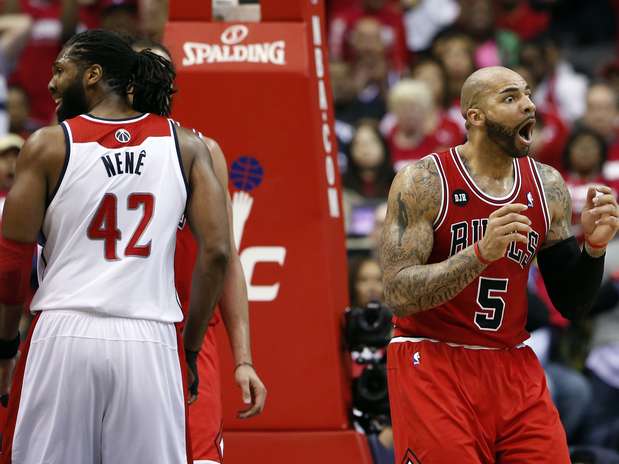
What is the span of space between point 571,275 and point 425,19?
8.22 metres

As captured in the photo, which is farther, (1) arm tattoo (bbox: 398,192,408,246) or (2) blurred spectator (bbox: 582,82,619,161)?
(2) blurred spectator (bbox: 582,82,619,161)

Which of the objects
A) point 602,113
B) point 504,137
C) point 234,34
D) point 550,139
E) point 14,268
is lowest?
point 14,268

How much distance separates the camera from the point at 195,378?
13.5 ft

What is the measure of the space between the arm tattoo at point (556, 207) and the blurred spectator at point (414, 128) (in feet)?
16.3

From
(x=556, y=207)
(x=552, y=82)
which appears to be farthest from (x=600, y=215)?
(x=552, y=82)

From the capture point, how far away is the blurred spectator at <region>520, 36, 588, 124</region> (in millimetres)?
11492

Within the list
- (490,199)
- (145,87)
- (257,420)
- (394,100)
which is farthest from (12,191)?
(394,100)

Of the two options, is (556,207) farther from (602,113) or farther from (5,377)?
(602,113)

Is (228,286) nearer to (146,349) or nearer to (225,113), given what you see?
(146,349)

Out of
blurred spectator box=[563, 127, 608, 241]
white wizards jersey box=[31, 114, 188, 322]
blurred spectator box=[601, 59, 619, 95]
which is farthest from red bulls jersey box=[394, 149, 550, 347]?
blurred spectator box=[601, 59, 619, 95]

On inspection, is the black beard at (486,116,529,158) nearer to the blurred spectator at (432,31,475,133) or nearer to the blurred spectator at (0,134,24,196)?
the blurred spectator at (0,134,24,196)

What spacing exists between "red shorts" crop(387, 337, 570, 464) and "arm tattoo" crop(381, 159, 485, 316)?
28 cm

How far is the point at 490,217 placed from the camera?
429 centimetres

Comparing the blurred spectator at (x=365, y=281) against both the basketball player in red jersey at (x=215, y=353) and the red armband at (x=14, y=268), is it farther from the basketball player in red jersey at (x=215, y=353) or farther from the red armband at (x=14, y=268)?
the red armband at (x=14, y=268)
